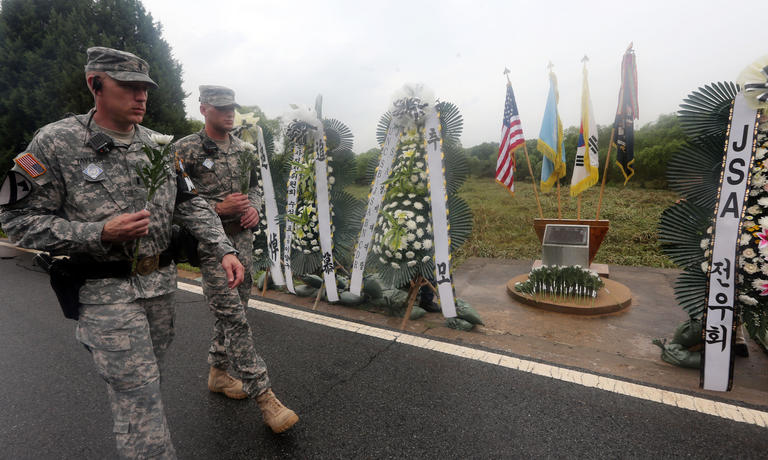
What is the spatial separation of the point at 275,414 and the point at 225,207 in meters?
1.41

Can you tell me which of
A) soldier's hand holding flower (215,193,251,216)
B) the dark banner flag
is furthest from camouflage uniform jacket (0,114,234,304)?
the dark banner flag

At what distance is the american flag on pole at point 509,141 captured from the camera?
18.1 ft

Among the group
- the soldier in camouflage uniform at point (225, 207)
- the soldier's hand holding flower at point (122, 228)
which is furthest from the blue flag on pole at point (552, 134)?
the soldier's hand holding flower at point (122, 228)

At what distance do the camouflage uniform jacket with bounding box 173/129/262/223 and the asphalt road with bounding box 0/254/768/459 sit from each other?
4.28 ft

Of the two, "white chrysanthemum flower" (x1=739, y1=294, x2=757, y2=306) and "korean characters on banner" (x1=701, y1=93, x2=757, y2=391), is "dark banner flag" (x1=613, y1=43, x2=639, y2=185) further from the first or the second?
"white chrysanthemum flower" (x1=739, y1=294, x2=757, y2=306)

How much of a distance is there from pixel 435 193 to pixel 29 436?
3.38 meters

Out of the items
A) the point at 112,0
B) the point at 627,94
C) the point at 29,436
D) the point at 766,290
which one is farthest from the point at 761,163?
the point at 112,0

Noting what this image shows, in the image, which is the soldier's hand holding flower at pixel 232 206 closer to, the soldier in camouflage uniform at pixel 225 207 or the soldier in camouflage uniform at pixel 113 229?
the soldier in camouflage uniform at pixel 225 207

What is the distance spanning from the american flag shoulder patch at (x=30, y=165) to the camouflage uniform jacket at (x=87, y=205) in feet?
0.04

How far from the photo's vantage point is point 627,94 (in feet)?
18.3

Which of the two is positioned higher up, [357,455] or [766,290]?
[766,290]

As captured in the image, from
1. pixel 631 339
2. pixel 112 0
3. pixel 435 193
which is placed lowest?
pixel 631 339

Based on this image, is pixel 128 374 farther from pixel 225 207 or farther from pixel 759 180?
pixel 759 180

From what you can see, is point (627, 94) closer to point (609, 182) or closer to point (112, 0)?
point (609, 182)
